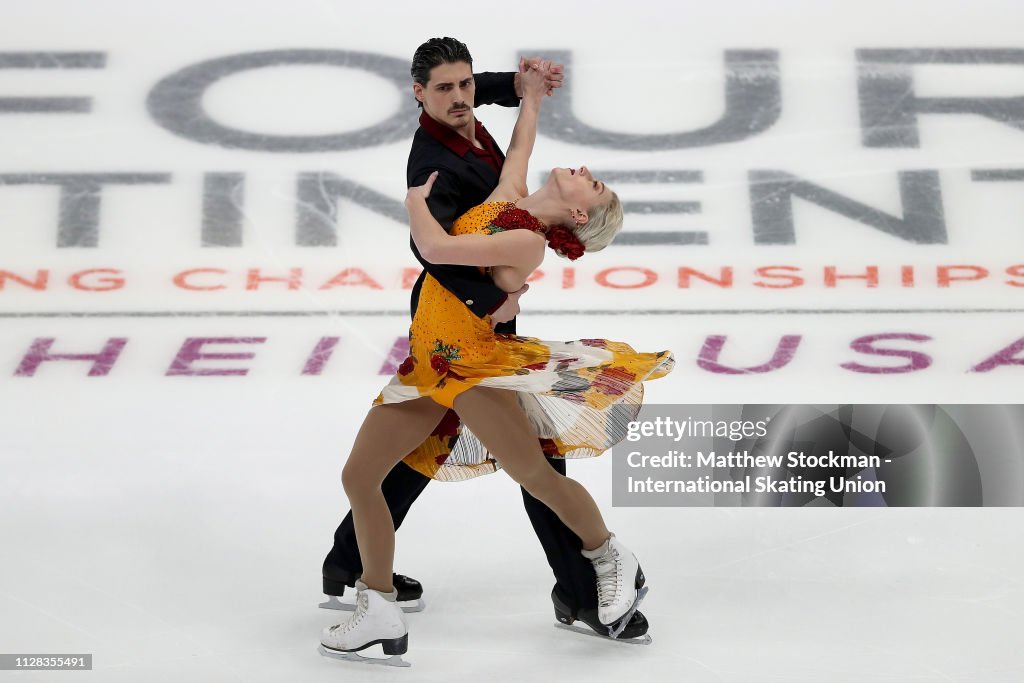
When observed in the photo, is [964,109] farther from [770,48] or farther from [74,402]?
[74,402]

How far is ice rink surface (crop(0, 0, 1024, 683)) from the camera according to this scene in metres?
3.81

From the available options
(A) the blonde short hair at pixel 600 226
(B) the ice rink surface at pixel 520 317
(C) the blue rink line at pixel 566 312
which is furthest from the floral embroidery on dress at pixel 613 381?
(C) the blue rink line at pixel 566 312

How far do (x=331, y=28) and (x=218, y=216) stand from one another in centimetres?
139

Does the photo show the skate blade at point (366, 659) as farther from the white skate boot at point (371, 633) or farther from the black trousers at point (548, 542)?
the black trousers at point (548, 542)

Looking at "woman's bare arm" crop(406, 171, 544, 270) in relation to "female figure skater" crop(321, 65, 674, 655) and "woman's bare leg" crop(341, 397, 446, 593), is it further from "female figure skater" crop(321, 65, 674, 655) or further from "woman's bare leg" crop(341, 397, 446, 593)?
"woman's bare leg" crop(341, 397, 446, 593)

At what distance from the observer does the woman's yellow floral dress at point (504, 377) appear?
3.52 meters

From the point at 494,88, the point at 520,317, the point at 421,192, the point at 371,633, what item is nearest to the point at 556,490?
the point at 371,633

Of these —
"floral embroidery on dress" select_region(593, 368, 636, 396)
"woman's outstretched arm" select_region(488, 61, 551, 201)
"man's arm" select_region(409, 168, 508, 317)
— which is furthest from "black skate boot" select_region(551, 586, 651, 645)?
"woman's outstretched arm" select_region(488, 61, 551, 201)

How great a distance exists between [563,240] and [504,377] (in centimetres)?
35

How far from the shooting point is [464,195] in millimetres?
3555

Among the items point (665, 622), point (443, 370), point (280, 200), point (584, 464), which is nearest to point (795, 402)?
point (584, 464)

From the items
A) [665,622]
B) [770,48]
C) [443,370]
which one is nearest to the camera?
[443,370]

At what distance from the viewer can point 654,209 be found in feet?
19.0

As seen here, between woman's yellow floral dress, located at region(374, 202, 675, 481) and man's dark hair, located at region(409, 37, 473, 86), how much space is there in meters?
0.35
